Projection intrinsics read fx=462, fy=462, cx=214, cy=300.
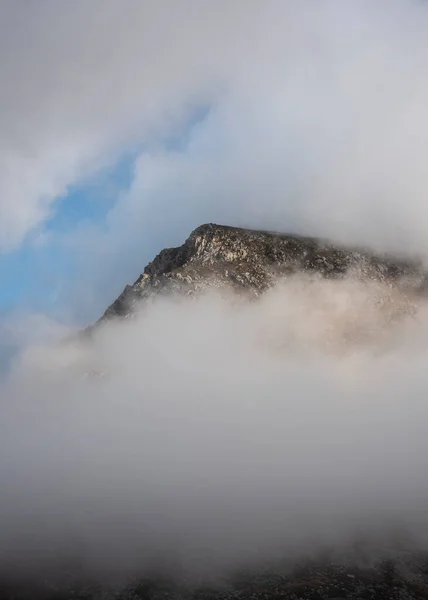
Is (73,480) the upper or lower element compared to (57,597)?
upper

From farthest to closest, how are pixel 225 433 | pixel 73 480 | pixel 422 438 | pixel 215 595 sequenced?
pixel 225 433 < pixel 422 438 < pixel 73 480 < pixel 215 595

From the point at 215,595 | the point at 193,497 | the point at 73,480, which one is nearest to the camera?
the point at 215,595

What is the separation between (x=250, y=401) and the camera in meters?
199

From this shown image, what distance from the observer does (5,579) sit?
178 feet

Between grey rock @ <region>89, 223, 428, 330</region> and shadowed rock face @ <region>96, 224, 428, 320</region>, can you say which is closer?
grey rock @ <region>89, 223, 428, 330</region>

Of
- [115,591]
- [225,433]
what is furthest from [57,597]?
[225,433]

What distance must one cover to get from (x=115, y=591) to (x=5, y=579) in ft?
45.7

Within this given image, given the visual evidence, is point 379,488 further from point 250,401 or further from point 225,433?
point 250,401

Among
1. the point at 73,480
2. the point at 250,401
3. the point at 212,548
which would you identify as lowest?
the point at 212,548

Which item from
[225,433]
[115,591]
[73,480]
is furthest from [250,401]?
[115,591]

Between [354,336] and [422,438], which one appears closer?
[422,438]

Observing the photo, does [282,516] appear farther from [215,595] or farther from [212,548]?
[215,595]

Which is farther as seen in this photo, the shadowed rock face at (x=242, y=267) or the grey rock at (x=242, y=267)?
the shadowed rock face at (x=242, y=267)

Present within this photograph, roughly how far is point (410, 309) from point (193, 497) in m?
141
